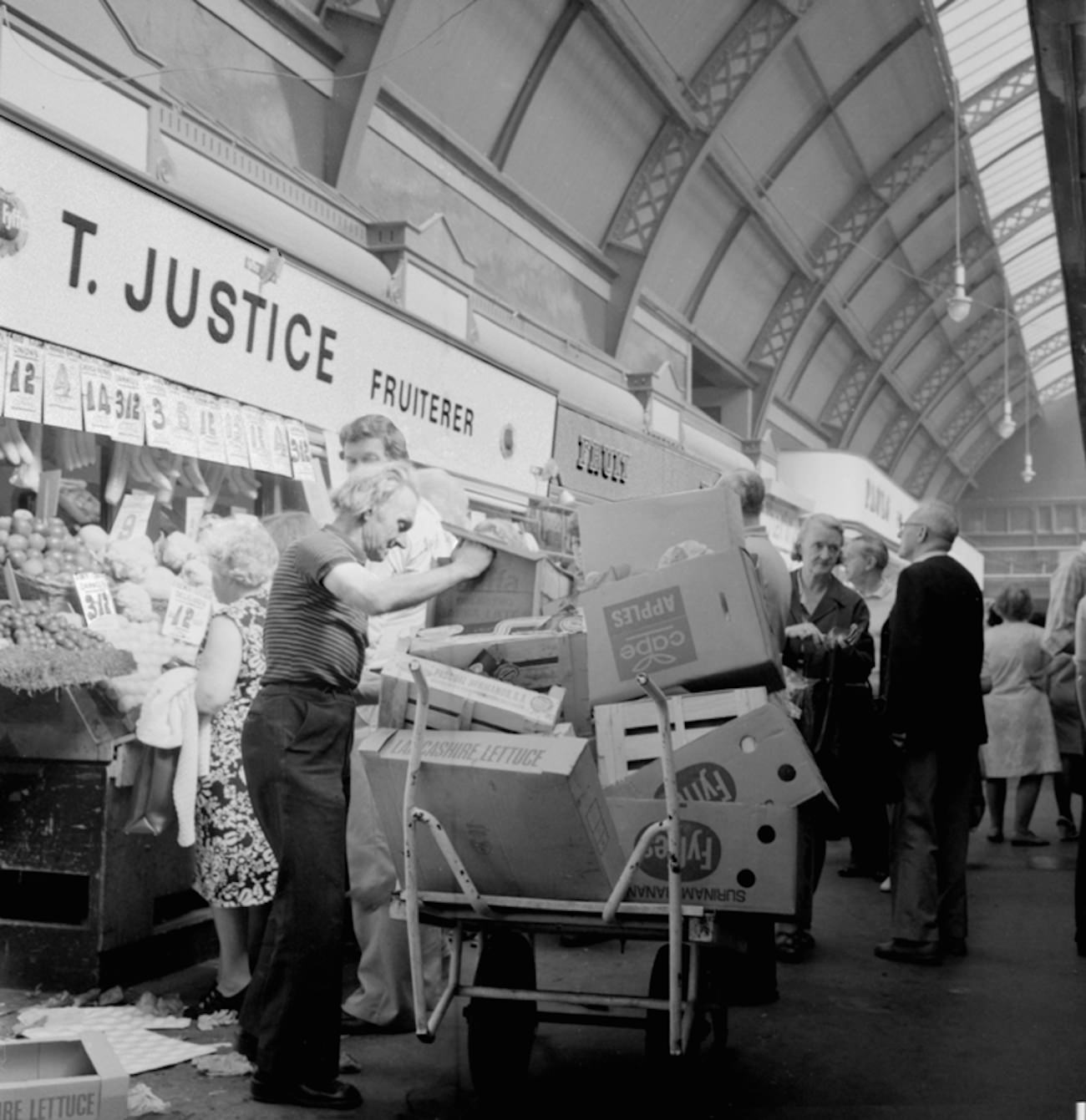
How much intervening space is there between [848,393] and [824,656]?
2203 centimetres

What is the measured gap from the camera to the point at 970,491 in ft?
145

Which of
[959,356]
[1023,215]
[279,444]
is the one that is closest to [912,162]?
[1023,215]

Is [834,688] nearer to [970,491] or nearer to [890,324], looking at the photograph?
[890,324]

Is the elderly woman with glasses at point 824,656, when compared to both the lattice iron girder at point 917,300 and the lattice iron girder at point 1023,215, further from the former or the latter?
the lattice iron girder at point 1023,215

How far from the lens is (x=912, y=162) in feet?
67.5

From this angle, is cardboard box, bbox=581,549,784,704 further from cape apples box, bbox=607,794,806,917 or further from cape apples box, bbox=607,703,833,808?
cape apples box, bbox=607,794,806,917

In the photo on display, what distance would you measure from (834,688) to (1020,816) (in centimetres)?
413

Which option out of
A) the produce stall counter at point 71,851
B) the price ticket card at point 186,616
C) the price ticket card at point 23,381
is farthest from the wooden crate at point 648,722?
the price ticket card at point 23,381

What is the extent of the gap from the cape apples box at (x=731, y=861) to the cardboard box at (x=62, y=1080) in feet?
4.32

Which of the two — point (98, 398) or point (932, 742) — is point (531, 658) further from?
point (98, 398)

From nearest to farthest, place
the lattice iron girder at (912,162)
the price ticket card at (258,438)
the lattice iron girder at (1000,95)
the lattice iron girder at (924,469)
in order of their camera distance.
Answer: the price ticket card at (258,438)
the lattice iron girder at (1000,95)
the lattice iron girder at (912,162)
the lattice iron girder at (924,469)

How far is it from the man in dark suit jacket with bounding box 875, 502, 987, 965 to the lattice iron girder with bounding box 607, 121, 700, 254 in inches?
A: 418

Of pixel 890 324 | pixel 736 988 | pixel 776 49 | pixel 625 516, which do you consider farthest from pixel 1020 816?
pixel 890 324

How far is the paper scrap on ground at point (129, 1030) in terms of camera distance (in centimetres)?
401
